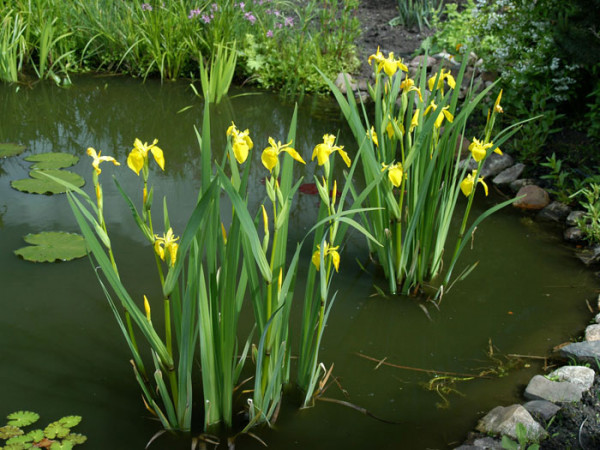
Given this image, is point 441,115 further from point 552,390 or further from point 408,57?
point 408,57

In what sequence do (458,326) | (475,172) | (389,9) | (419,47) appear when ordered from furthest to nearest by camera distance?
(389,9), (419,47), (458,326), (475,172)

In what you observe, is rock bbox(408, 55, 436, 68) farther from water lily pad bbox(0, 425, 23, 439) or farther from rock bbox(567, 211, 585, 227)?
water lily pad bbox(0, 425, 23, 439)

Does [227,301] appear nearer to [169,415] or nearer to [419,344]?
[169,415]

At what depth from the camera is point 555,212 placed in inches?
124

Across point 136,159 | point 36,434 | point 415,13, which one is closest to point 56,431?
point 36,434

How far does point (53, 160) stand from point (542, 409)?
2867 mm

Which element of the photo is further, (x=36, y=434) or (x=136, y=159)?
(x=36, y=434)

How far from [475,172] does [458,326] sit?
595mm

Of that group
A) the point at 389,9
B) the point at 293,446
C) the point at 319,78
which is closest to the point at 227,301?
the point at 293,446

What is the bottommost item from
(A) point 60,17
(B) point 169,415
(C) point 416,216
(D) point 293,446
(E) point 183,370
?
(D) point 293,446

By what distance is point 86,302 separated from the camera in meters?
2.39

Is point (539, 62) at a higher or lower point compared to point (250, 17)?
lower

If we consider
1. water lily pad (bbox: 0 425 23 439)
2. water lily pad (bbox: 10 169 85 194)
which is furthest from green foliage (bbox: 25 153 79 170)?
water lily pad (bbox: 0 425 23 439)

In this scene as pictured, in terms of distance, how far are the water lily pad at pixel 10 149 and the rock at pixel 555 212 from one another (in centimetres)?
296
